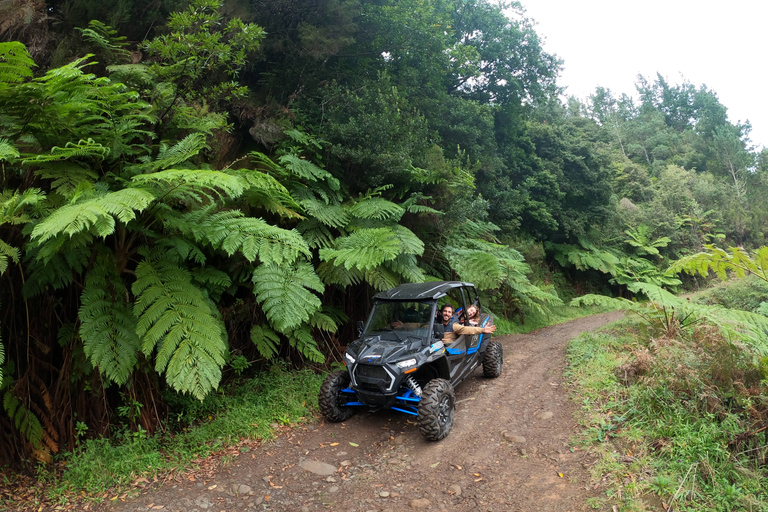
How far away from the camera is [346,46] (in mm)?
9000

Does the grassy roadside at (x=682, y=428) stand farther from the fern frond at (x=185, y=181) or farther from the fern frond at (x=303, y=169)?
the fern frond at (x=303, y=169)

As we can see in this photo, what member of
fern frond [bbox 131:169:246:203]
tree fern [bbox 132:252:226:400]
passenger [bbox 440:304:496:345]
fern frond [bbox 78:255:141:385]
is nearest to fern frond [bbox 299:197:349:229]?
fern frond [bbox 131:169:246:203]

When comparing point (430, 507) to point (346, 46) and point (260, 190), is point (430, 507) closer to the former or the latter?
point (260, 190)

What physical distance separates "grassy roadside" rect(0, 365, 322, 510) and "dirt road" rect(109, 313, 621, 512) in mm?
279

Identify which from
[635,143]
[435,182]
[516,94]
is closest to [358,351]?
[435,182]

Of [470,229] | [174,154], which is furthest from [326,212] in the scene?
[470,229]

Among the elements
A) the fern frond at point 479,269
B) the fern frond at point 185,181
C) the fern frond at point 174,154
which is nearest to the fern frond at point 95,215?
the fern frond at point 185,181

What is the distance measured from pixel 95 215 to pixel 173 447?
111 inches

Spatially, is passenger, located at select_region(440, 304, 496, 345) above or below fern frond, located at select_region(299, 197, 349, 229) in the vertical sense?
below

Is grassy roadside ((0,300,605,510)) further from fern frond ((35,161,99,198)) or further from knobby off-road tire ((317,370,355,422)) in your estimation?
fern frond ((35,161,99,198))

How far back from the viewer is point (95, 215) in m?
3.41

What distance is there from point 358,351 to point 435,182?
476 centimetres

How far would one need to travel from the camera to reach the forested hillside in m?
4.11

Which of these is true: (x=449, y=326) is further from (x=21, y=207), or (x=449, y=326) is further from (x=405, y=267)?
(x=21, y=207)
